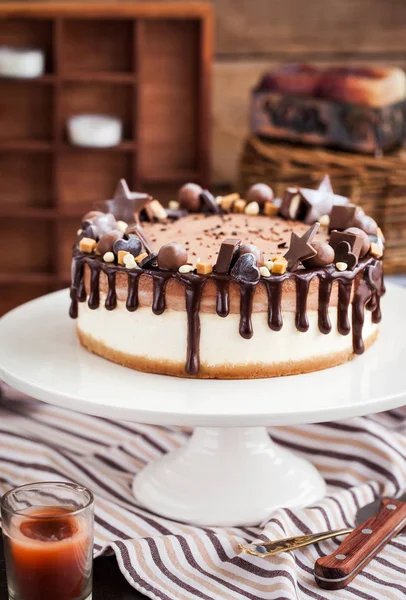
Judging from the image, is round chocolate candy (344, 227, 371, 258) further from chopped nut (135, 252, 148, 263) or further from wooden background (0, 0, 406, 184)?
wooden background (0, 0, 406, 184)

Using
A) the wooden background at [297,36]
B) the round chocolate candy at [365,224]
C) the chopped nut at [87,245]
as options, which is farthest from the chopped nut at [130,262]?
the wooden background at [297,36]

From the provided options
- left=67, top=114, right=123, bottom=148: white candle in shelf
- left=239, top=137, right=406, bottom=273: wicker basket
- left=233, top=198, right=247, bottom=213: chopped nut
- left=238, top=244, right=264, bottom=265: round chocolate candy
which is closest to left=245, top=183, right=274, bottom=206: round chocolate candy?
left=233, top=198, right=247, bottom=213: chopped nut

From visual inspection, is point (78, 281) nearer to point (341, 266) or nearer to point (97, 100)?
point (341, 266)

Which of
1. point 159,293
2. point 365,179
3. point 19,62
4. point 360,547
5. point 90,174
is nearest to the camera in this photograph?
point 360,547

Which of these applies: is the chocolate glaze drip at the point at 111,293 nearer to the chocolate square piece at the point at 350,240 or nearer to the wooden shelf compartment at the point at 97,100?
the chocolate square piece at the point at 350,240

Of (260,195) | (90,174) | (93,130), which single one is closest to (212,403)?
(260,195)

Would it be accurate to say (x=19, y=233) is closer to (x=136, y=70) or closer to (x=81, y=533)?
(x=136, y=70)

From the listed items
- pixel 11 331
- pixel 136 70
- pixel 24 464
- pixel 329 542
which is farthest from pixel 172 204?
pixel 136 70
